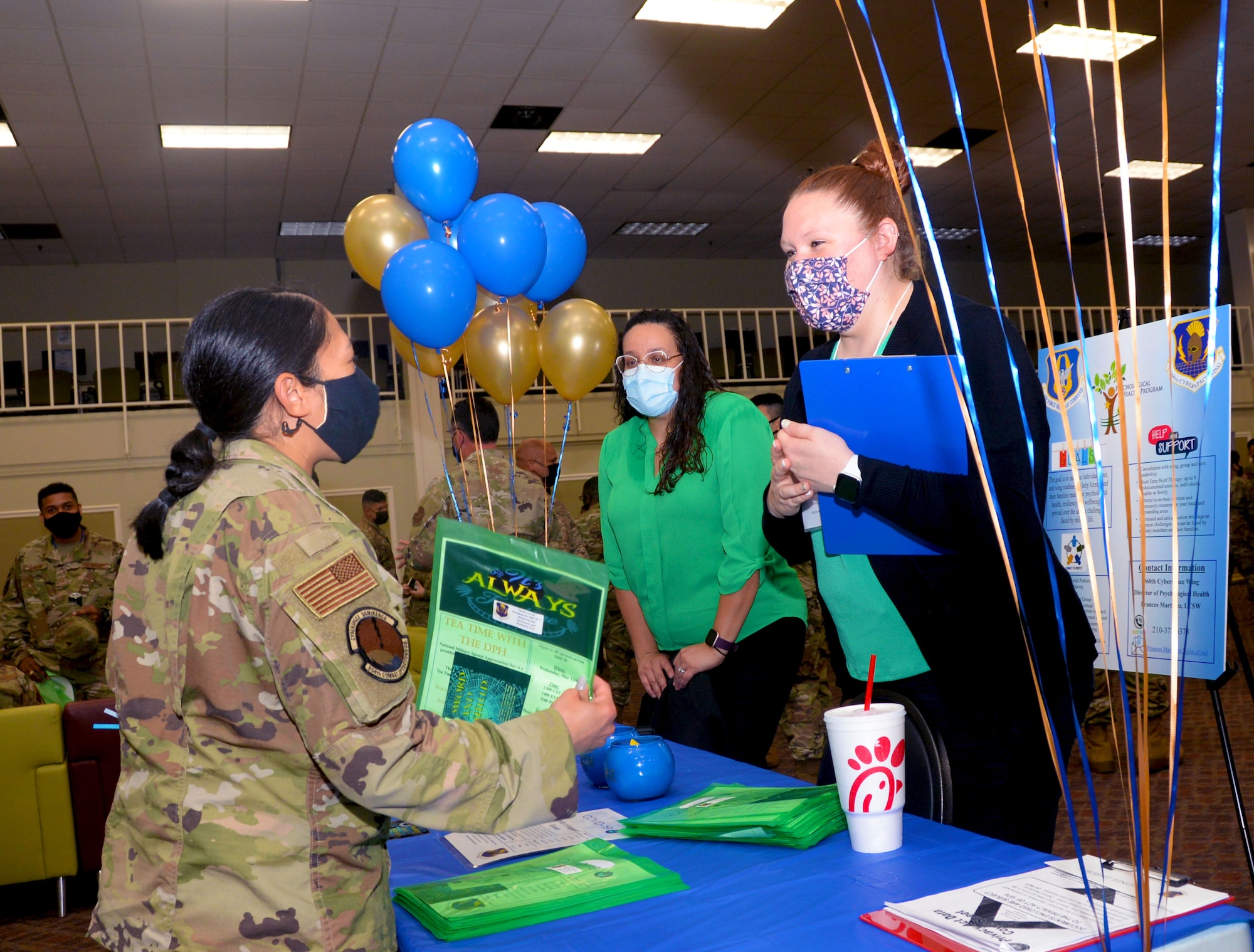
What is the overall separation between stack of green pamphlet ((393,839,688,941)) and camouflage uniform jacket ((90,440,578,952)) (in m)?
0.08

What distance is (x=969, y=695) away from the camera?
58.6 inches

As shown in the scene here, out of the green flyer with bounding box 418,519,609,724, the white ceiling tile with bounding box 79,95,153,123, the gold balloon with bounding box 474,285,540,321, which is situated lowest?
the green flyer with bounding box 418,519,609,724

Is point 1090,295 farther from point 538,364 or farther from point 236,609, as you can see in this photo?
point 236,609

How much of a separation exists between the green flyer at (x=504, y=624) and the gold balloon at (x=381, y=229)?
1848 mm

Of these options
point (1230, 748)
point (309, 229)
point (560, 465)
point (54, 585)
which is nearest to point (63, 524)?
point (54, 585)

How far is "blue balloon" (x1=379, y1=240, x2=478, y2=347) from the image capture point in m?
2.44

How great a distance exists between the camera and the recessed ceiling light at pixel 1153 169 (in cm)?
1014

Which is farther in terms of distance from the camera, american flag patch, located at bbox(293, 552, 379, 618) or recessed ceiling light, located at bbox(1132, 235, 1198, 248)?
recessed ceiling light, located at bbox(1132, 235, 1198, 248)

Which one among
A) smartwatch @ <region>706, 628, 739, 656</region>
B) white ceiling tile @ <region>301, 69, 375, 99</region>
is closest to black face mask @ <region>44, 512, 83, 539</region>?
white ceiling tile @ <region>301, 69, 375, 99</region>

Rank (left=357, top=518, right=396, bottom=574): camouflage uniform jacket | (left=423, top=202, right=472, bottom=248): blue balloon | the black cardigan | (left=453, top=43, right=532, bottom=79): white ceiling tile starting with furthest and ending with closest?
(left=357, top=518, right=396, bottom=574): camouflage uniform jacket → (left=453, top=43, right=532, bottom=79): white ceiling tile → (left=423, top=202, right=472, bottom=248): blue balloon → the black cardigan

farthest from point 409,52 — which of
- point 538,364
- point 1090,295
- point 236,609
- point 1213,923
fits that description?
point 1090,295

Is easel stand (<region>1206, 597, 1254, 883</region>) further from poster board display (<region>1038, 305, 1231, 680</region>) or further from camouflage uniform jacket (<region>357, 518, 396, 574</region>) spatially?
camouflage uniform jacket (<region>357, 518, 396, 574</region>)

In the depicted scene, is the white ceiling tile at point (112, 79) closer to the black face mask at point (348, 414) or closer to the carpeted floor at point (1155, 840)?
the carpeted floor at point (1155, 840)

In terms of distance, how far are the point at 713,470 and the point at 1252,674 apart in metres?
1.13
